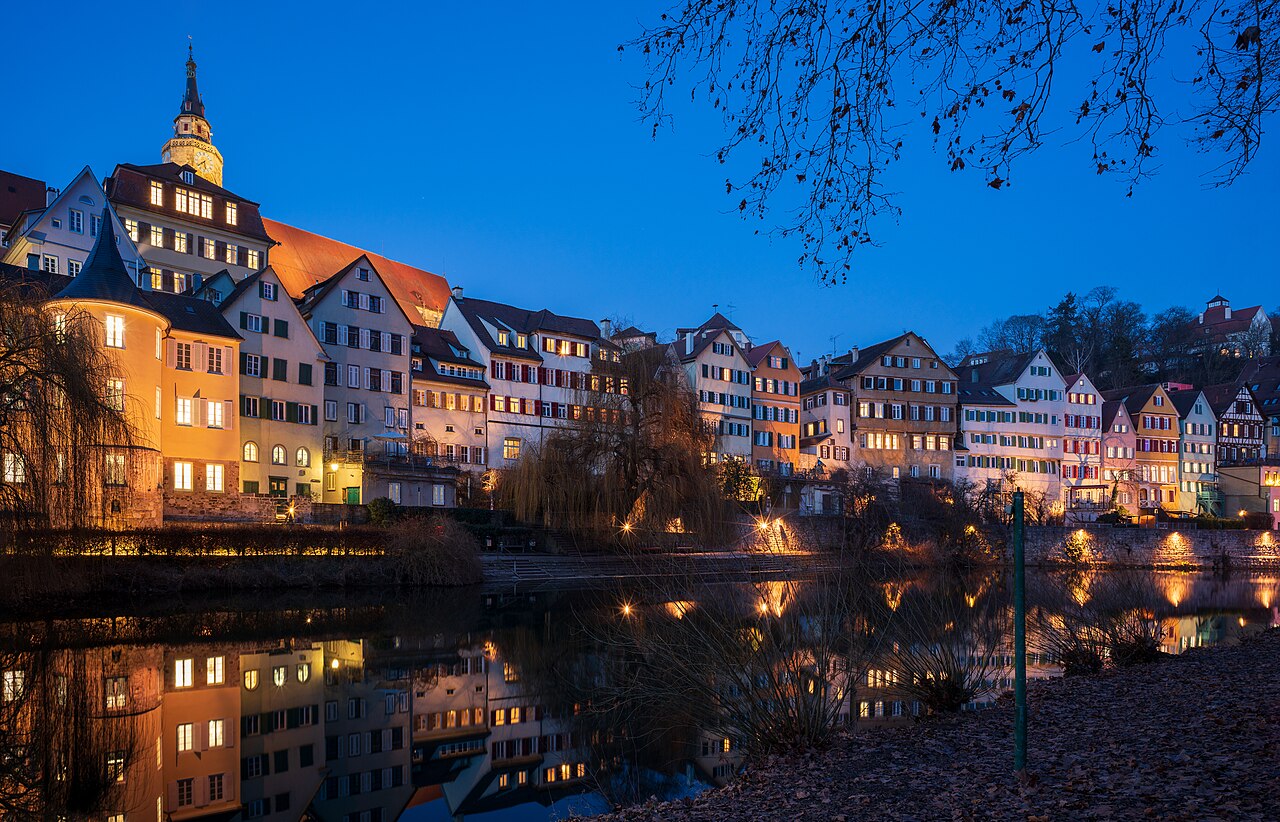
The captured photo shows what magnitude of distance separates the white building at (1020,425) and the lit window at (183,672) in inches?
2635

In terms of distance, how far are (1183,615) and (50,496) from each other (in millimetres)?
36890

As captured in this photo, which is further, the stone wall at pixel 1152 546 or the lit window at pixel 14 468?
the stone wall at pixel 1152 546

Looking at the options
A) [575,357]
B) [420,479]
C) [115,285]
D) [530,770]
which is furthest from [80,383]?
[575,357]

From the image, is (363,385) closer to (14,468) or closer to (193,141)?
(14,468)

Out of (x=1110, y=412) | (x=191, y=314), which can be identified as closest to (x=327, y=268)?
(x=191, y=314)

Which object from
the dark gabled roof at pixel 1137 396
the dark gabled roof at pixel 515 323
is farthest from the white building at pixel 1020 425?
the dark gabled roof at pixel 515 323

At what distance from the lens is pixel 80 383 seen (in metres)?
23.5

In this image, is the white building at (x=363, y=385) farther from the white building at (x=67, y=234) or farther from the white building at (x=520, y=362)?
the white building at (x=67, y=234)

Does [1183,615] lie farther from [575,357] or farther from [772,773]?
[575,357]

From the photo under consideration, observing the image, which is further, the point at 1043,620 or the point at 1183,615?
the point at 1183,615

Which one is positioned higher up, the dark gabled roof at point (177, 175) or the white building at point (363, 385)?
the dark gabled roof at point (177, 175)

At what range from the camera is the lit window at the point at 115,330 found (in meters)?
40.0

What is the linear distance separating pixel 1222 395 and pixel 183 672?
9463 centimetres

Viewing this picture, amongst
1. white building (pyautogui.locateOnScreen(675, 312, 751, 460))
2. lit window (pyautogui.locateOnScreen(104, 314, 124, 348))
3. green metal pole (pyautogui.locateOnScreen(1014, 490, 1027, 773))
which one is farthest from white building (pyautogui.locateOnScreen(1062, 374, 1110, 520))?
green metal pole (pyautogui.locateOnScreen(1014, 490, 1027, 773))
